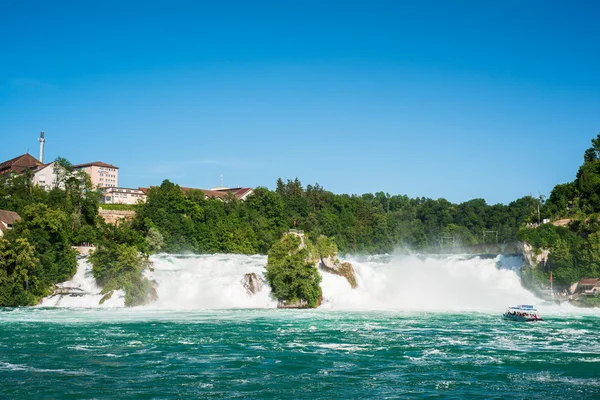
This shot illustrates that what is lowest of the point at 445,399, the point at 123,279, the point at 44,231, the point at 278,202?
the point at 445,399

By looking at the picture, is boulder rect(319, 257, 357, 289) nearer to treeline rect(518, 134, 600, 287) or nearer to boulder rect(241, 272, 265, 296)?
boulder rect(241, 272, 265, 296)

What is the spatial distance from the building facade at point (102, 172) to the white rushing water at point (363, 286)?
75.9 meters

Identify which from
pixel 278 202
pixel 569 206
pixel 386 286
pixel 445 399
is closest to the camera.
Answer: pixel 445 399

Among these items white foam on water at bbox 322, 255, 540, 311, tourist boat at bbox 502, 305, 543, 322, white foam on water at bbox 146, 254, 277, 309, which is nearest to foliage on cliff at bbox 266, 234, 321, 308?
white foam on water at bbox 146, 254, 277, 309

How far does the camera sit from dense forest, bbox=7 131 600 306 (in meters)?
48.2

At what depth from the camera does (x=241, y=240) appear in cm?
7750

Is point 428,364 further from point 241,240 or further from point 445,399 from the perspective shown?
point 241,240

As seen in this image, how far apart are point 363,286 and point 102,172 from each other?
8769 cm

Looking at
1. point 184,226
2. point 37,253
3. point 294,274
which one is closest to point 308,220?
point 184,226

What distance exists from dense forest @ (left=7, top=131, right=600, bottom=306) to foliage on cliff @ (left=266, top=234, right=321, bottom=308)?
959 centimetres

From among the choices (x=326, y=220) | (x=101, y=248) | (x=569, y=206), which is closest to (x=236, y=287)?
(x=101, y=248)

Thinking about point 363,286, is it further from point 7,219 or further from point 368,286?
point 7,219

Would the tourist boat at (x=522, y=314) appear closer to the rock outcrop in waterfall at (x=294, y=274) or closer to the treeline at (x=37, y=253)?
the rock outcrop in waterfall at (x=294, y=274)

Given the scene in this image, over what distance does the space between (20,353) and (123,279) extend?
20.6 m
